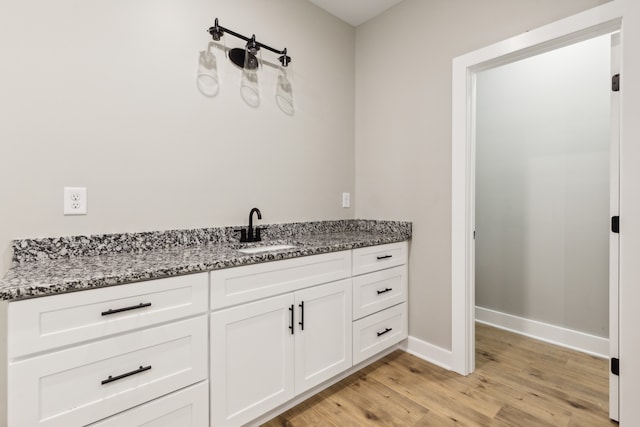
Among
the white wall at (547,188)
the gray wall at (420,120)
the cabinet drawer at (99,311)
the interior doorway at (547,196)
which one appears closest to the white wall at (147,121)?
the gray wall at (420,120)

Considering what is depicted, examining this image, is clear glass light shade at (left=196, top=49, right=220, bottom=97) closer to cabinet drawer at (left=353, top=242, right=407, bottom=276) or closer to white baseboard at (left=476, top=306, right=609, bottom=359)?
cabinet drawer at (left=353, top=242, right=407, bottom=276)

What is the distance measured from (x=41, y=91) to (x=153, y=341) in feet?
3.83

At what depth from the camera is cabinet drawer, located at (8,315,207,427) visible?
36.4 inches

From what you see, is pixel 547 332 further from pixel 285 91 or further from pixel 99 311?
pixel 99 311

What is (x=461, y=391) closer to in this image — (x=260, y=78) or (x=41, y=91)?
(x=260, y=78)

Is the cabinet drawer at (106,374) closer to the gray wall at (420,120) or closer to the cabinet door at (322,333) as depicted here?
the cabinet door at (322,333)

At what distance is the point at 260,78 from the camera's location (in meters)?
2.02

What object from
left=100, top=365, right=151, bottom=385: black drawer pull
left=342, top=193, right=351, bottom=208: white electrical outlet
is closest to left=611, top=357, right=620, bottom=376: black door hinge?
left=342, top=193, right=351, bottom=208: white electrical outlet

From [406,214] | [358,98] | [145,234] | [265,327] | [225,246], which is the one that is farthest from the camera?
[358,98]

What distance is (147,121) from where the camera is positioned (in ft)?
5.23

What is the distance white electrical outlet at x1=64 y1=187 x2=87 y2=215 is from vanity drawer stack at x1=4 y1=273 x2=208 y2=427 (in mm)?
598

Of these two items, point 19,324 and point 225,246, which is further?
point 225,246

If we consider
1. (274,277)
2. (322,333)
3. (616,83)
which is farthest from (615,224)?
(274,277)

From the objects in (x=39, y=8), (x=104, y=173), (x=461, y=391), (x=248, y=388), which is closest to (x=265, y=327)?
(x=248, y=388)
